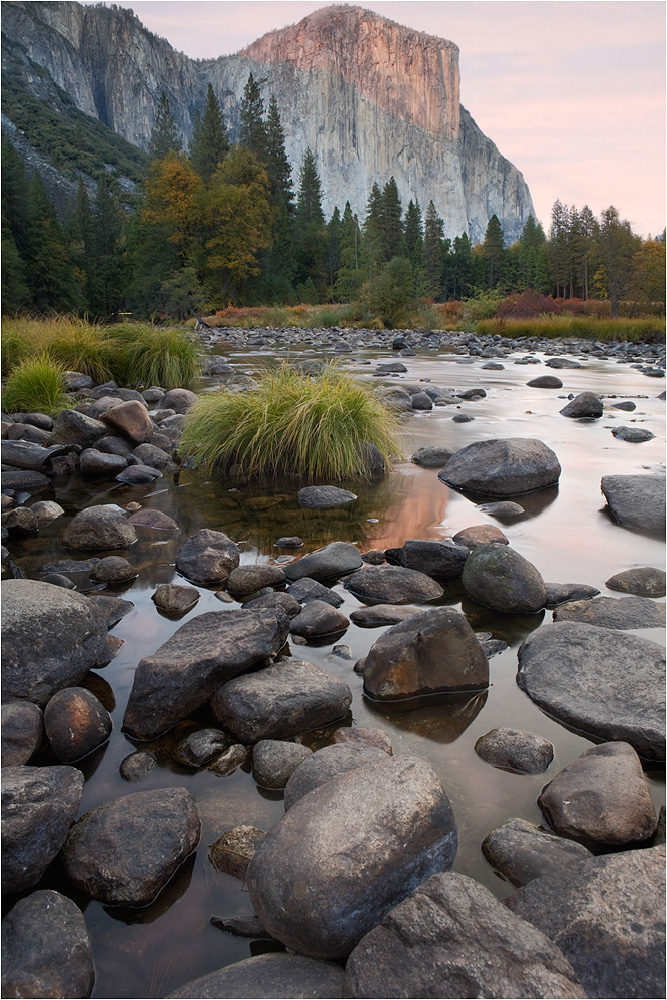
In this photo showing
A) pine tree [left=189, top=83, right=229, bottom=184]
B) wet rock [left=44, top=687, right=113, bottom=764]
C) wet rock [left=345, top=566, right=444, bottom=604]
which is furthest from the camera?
pine tree [left=189, top=83, right=229, bottom=184]

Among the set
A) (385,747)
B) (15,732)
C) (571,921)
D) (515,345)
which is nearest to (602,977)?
(571,921)

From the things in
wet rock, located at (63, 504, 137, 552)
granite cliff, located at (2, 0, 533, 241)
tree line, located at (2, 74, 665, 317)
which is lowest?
wet rock, located at (63, 504, 137, 552)

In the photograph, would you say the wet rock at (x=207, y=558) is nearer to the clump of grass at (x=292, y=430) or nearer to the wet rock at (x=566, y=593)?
the wet rock at (x=566, y=593)

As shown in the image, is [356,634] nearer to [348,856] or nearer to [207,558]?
[207,558]

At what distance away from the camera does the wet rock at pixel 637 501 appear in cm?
473

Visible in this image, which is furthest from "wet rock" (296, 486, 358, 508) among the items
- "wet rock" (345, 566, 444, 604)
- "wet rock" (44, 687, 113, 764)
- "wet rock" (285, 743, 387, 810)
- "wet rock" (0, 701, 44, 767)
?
"wet rock" (285, 743, 387, 810)

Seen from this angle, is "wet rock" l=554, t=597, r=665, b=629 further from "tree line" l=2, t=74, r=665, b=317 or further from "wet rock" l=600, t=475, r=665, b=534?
"tree line" l=2, t=74, r=665, b=317

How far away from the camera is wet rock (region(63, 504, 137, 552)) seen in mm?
4230

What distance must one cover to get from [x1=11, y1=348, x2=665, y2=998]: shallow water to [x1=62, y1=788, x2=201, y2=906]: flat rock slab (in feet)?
Result: 0.14

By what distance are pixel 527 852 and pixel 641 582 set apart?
225 cm

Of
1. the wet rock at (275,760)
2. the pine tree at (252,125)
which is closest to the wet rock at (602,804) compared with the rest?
the wet rock at (275,760)

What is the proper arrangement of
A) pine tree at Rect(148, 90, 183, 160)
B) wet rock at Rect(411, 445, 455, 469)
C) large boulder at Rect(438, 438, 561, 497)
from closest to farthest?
large boulder at Rect(438, 438, 561, 497)
wet rock at Rect(411, 445, 455, 469)
pine tree at Rect(148, 90, 183, 160)

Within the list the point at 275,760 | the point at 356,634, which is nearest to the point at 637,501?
the point at 356,634

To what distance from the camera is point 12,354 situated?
9.62 metres
